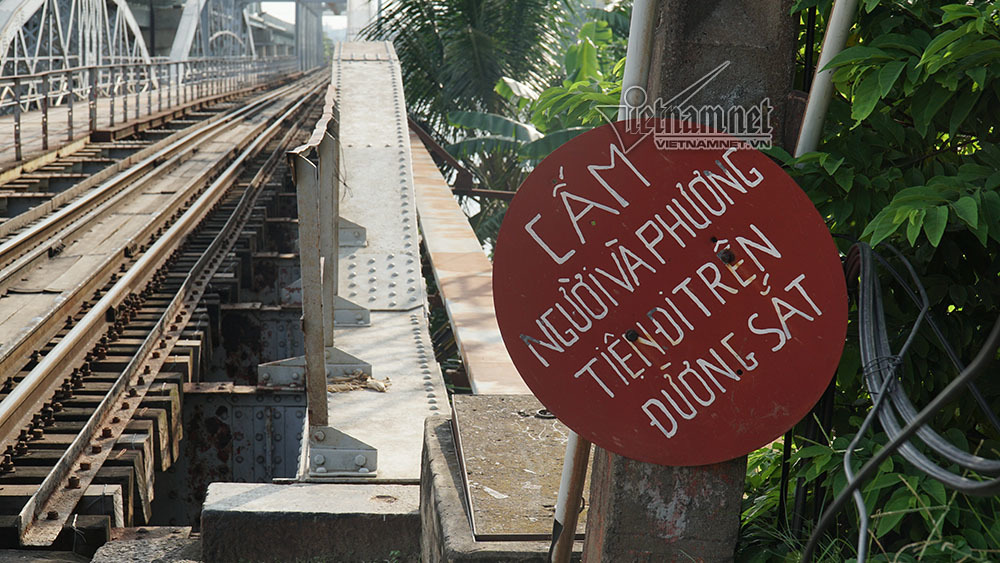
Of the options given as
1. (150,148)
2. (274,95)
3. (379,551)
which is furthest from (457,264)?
(274,95)

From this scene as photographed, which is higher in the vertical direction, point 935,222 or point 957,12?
point 957,12

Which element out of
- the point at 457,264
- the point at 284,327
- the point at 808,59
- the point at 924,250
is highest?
the point at 808,59

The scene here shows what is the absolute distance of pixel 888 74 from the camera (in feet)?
6.10

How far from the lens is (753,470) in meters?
2.74

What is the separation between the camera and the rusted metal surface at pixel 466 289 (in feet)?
15.5

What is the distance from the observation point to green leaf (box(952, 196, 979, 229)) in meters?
1.69

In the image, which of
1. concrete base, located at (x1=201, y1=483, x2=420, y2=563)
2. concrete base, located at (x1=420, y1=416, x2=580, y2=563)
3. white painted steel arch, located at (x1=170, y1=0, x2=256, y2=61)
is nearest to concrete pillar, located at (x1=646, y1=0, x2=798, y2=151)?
concrete base, located at (x1=420, y1=416, x2=580, y2=563)

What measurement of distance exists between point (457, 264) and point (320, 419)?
3131mm

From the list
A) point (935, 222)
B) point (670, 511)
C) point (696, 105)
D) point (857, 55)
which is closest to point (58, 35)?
point (696, 105)

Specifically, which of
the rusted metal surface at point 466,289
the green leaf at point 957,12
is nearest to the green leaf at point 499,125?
the rusted metal surface at point 466,289

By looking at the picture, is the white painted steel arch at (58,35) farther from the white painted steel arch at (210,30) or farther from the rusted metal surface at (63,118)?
the white painted steel arch at (210,30)

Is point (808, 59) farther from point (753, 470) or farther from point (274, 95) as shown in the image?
point (274, 95)

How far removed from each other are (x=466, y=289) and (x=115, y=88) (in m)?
14.1

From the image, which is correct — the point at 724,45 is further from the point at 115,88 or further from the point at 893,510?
the point at 115,88
